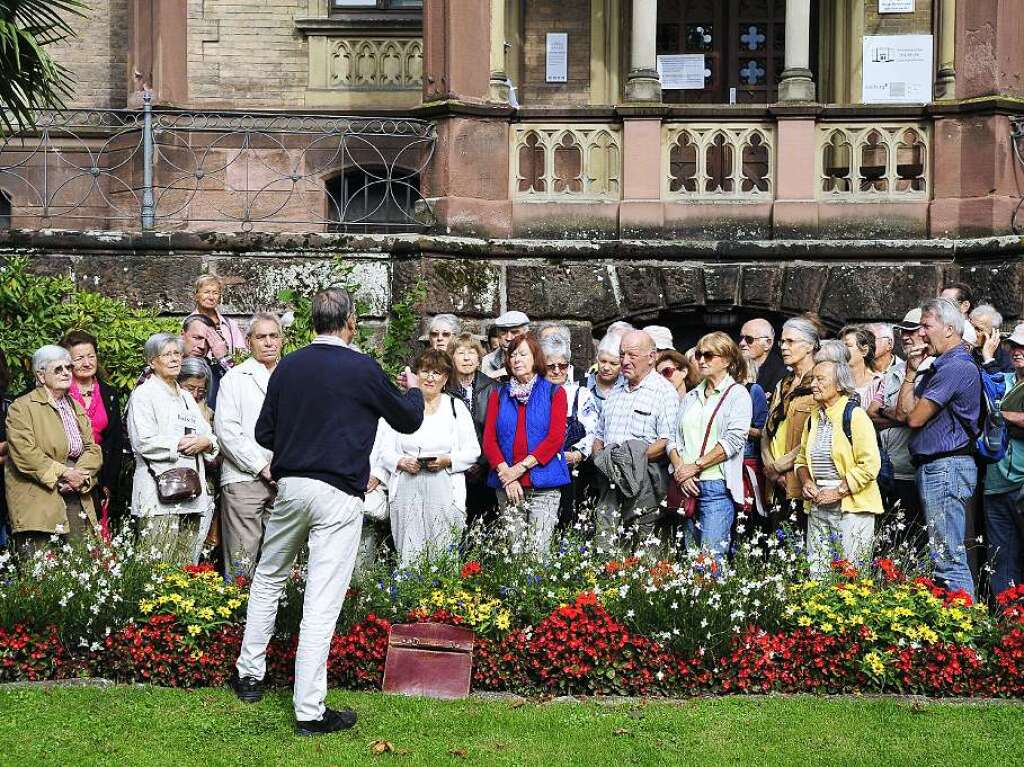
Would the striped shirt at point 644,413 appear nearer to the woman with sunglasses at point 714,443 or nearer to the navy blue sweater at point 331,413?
the woman with sunglasses at point 714,443

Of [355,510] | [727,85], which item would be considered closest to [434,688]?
[355,510]

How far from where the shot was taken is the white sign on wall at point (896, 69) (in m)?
15.0

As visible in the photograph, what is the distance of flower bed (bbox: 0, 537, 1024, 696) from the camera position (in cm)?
830

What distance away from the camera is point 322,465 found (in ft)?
24.5

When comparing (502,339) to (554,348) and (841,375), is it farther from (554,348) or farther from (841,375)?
(841,375)

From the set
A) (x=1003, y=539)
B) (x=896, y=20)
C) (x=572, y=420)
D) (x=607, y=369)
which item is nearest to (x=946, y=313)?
(x=1003, y=539)

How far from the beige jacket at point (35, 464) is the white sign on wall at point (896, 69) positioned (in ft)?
29.4

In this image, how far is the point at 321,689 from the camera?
7.50m

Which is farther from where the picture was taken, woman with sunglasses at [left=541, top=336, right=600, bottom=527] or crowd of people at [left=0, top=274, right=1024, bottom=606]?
woman with sunglasses at [left=541, top=336, right=600, bottom=527]

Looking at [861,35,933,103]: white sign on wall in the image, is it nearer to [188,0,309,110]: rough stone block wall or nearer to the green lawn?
[188,0,309,110]: rough stone block wall

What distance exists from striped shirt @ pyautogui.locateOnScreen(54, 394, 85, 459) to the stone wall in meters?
3.85

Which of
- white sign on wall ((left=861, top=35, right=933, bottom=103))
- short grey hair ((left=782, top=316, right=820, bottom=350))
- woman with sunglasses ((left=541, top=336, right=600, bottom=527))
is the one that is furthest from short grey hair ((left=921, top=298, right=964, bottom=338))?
white sign on wall ((left=861, top=35, right=933, bottom=103))

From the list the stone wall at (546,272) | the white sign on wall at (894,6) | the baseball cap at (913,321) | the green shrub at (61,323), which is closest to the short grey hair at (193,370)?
the green shrub at (61,323)

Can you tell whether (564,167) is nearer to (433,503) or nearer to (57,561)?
(433,503)
